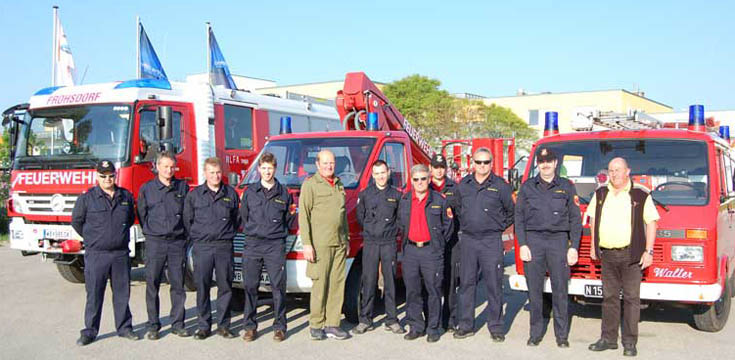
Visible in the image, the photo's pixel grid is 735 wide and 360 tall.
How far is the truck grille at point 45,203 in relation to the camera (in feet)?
30.5

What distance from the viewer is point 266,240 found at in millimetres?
6691

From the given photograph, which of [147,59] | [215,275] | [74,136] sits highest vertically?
[147,59]

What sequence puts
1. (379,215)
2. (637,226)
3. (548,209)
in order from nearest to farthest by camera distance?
(637,226)
(548,209)
(379,215)

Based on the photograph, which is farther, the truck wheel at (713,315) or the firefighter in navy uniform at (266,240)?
the truck wheel at (713,315)

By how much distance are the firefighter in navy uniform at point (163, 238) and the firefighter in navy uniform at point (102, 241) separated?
0.66 ft

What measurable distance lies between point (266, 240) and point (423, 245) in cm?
157

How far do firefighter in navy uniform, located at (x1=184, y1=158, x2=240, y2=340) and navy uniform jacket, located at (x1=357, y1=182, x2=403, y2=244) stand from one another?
4.33 feet

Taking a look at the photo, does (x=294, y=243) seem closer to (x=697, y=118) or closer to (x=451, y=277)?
(x=451, y=277)

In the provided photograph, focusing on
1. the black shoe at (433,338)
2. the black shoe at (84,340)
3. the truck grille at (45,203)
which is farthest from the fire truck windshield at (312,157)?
the truck grille at (45,203)

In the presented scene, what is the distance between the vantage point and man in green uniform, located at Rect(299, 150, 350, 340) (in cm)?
667

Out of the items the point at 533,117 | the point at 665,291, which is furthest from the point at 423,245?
the point at 533,117

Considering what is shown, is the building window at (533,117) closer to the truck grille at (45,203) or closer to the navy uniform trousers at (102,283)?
the truck grille at (45,203)

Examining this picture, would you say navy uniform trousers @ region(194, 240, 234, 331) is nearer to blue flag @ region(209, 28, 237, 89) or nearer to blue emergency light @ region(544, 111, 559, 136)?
blue emergency light @ region(544, 111, 559, 136)

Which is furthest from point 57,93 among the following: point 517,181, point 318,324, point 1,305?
point 517,181
